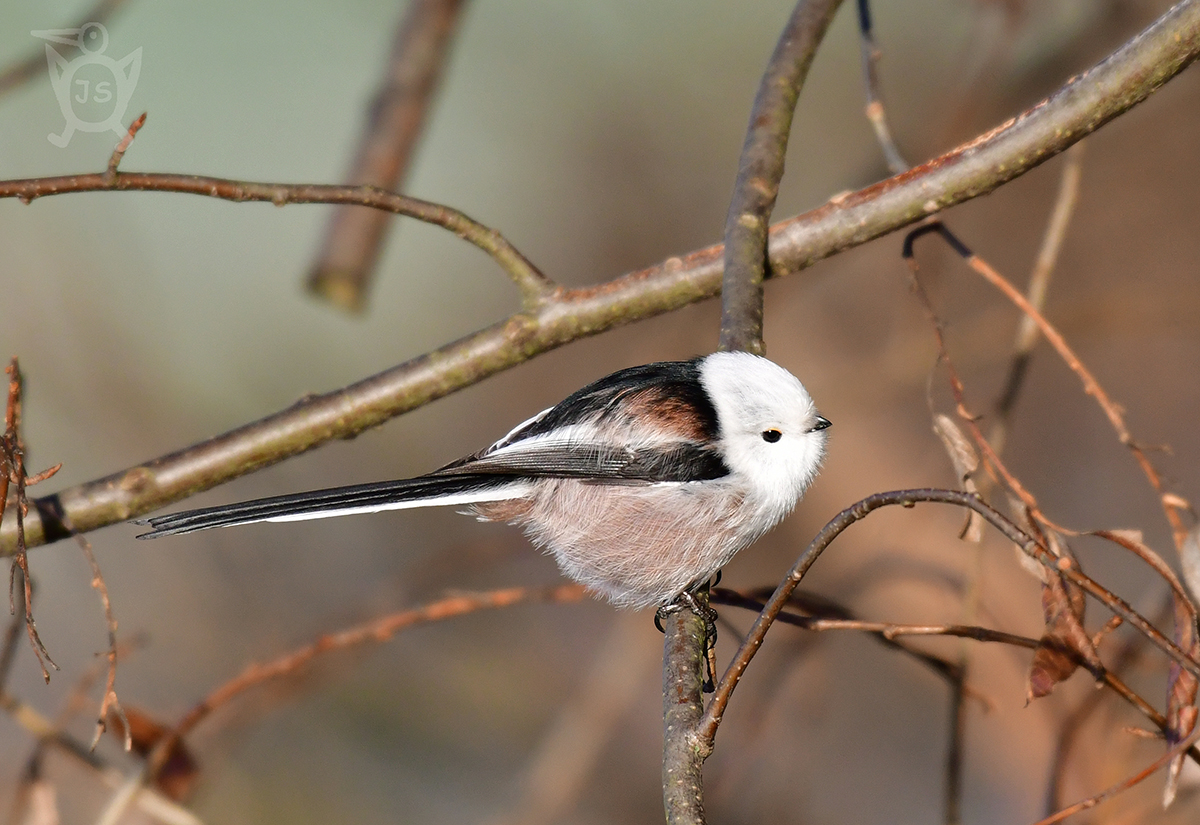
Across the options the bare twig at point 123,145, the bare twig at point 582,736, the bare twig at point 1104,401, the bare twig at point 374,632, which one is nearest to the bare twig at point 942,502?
the bare twig at point 1104,401

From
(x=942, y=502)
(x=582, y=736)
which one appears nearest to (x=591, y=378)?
(x=582, y=736)

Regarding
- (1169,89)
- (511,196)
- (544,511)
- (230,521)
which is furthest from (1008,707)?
(511,196)

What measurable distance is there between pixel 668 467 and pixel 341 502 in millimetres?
650

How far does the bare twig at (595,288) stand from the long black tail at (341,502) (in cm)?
13

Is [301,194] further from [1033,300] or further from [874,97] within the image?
[1033,300]

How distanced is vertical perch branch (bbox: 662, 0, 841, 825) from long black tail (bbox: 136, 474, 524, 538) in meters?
0.48

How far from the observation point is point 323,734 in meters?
4.00

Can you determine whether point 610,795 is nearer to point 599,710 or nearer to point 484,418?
point 599,710

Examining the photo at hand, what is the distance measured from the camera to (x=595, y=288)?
6.31 feet

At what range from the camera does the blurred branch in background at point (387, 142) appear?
8.45 feet

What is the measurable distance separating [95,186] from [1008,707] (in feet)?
9.04

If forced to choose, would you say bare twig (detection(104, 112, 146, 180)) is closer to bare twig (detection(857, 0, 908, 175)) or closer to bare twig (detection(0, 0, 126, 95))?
bare twig (detection(0, 0, 126, 95))

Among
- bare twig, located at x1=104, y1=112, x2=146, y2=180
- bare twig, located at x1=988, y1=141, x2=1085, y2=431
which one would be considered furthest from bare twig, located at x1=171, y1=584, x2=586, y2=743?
bare twig, located at x1=988, y1=141, x2=1085, y2=431

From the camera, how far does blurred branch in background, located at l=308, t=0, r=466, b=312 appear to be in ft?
8.45
